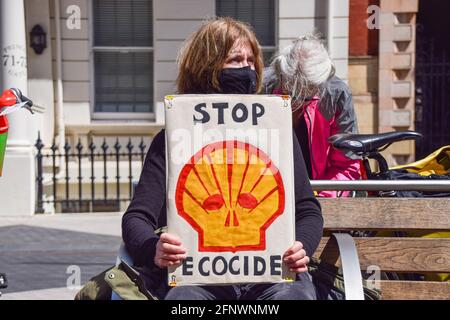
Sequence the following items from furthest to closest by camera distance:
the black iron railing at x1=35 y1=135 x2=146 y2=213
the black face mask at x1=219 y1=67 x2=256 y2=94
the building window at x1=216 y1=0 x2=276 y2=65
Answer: the building window at x1=216 y1=0 x2=276 y2=65
the black iron railing at x1=35 y1=135 x2=146 y2=213
the black face mask at x1=219 y1=67 x2=256 y2=94

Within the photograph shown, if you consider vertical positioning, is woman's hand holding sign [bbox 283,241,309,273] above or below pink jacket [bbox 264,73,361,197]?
below

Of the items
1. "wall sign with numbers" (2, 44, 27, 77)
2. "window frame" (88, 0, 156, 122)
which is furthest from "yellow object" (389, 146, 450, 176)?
"window frame" (88, 0, 156, 122)

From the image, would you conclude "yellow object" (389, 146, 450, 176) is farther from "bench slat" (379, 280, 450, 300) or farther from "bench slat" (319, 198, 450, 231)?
"bench slat" (379, 280, 450, 300)

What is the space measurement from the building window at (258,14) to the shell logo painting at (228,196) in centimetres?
1176

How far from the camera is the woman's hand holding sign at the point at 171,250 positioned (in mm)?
2947

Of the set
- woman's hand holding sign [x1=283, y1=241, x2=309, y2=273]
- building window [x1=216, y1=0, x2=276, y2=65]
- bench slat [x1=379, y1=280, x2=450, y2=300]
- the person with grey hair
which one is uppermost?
building window [x1=216, y1=0, x2=276, y2=65]

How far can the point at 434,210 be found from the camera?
3680 mm

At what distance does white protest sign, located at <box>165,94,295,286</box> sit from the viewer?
2963mm

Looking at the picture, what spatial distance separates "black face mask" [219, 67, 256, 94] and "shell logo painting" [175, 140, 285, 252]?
0.43 metres

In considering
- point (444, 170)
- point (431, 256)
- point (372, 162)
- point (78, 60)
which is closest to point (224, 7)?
point (78, 60)

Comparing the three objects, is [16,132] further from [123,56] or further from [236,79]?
[236,79]

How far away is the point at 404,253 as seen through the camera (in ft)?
12.1

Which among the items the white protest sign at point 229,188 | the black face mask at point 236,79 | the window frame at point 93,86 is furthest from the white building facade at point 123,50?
the white protest sign at point 229,188

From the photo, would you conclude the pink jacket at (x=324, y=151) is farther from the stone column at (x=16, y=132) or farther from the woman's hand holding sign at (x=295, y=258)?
the stone column at (x=16, y=132)
